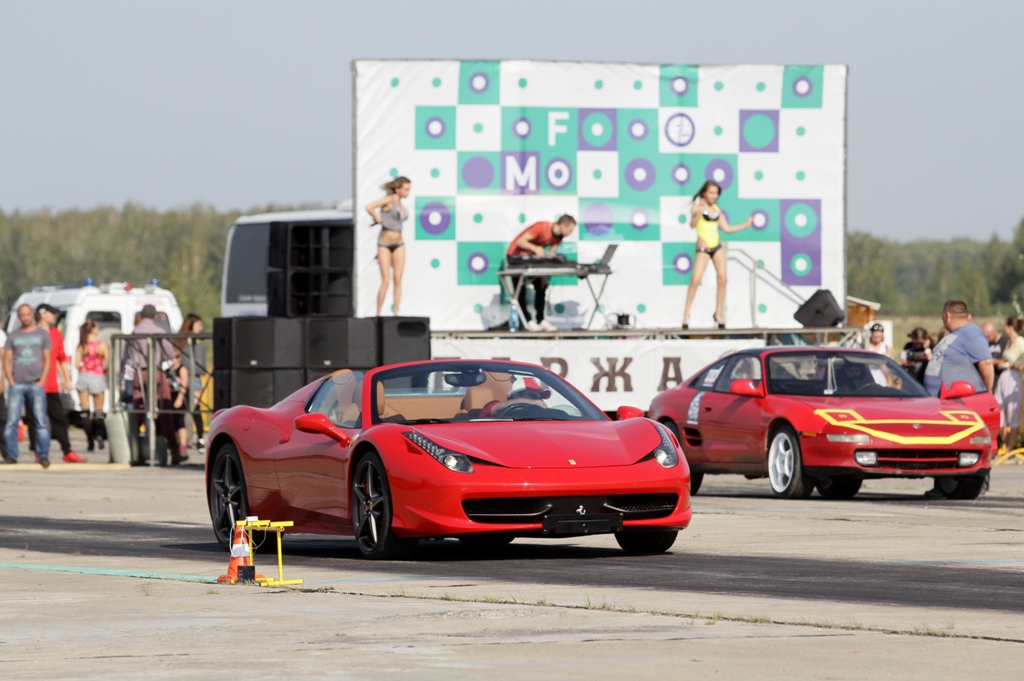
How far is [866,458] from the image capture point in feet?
49.4

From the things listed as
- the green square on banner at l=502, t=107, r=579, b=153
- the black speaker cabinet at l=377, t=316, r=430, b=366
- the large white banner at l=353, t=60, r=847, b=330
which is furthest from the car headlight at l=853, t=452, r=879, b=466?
the green square on banner at l=502, t=107, r=579, b=153

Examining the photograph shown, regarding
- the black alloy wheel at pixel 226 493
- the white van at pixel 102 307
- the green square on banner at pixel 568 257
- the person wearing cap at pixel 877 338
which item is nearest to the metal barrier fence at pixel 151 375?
the green square on banner at pixel 568 257

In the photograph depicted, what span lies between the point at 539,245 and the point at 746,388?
8.09 metres

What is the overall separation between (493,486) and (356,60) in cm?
1521

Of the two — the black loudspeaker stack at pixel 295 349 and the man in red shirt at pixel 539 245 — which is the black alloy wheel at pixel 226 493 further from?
the man in red shirt at pixel 539 245

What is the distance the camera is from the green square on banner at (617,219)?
2430cm

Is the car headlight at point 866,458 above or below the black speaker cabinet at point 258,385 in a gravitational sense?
below

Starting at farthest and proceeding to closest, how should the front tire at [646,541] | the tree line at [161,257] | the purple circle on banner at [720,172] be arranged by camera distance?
the tree line at [161,257] < the purple circle on banner at [720,172] < the front tire at [646,541]

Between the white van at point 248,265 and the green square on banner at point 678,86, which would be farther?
the white van at point 248,265

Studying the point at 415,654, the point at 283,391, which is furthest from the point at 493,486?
the point at 283,391

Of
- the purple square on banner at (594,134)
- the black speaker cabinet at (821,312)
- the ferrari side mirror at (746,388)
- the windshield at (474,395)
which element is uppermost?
the purple square on banner at (594,134)

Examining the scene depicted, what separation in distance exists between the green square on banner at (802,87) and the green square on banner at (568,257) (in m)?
3.62

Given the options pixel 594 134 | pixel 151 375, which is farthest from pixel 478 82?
pixel 151 375

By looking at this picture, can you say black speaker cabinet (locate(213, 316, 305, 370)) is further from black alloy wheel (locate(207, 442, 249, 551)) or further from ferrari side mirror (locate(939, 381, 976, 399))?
black alloy wheel (locate(207, 442, 249, 551))
